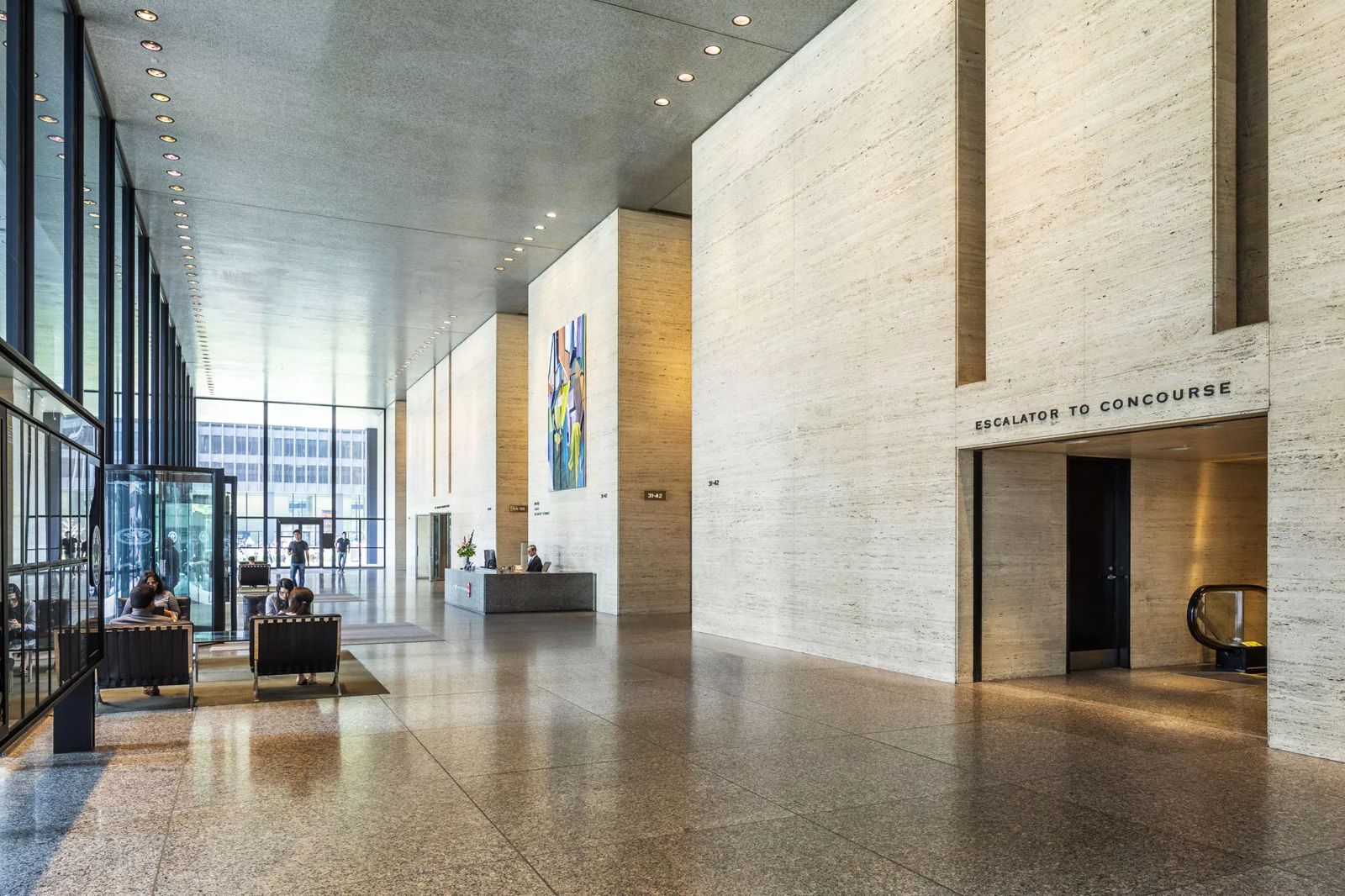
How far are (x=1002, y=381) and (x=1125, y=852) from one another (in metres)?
5.46

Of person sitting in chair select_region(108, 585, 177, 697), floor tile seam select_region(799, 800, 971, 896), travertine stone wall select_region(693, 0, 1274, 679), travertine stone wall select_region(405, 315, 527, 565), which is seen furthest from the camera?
travertine stone wall select_region(405, 315, 527, 565)

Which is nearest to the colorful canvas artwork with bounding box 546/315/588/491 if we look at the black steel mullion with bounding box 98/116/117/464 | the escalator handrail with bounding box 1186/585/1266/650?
the black steel mullion with bounding box 98/116/117/464

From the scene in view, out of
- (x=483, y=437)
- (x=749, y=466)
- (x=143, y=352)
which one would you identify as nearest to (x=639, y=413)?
(x=749, y=466)

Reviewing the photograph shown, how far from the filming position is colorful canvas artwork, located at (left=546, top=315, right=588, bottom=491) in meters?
20.5

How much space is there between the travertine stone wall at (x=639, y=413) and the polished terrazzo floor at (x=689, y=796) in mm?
9054

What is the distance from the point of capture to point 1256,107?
8102 millimetres

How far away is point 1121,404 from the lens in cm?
822

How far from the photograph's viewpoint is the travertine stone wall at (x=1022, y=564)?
1015cm

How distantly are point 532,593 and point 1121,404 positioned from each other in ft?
43.8

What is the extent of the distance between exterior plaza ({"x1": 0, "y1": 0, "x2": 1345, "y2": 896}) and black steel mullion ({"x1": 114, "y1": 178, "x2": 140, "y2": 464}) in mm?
172

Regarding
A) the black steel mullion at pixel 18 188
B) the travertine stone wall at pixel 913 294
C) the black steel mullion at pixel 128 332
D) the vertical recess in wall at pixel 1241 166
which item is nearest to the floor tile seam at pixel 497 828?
the black steel mullion at pixel 18 188

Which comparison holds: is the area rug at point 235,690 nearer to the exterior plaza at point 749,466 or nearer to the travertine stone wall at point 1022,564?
the exterior plaza at point 749,466

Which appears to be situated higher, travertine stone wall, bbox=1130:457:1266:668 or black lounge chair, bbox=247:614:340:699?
travertine stone wall, bbox=1130:457:1266:668

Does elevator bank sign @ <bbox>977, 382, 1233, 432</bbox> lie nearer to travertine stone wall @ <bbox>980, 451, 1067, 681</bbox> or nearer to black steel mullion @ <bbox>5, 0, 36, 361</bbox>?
travertine stone wall @ <bbox>980, 451, 1067, 681</bbox>
